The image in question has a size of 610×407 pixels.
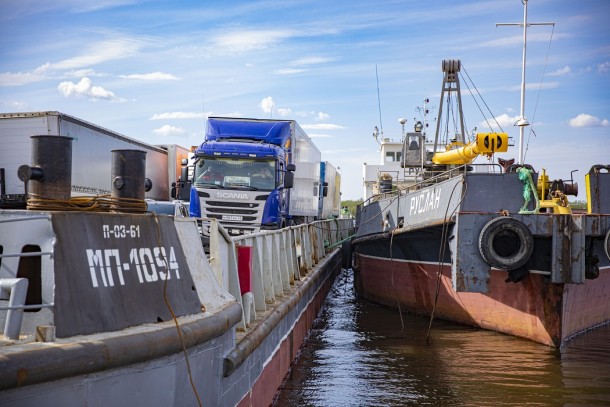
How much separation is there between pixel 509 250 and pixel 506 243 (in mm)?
115

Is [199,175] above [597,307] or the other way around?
above

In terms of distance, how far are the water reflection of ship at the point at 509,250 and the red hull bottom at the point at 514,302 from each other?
2 cm

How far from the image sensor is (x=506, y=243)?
10.8m

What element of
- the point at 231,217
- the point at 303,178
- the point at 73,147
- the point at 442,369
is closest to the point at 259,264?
the point at 442,369

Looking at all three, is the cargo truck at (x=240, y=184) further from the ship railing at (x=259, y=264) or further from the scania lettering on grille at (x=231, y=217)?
the ship railing at (x=259, y=264)

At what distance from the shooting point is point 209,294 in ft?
19.5

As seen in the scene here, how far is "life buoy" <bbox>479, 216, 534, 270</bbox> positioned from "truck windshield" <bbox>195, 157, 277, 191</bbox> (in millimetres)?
7559

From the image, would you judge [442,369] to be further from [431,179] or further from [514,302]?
[431,179]

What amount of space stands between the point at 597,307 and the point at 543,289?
2.15 meters

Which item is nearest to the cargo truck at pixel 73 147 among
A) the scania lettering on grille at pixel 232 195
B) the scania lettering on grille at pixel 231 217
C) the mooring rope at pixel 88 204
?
the scania lettering on grille at pixel 232 195

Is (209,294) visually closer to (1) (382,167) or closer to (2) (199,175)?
(2) (199,175)

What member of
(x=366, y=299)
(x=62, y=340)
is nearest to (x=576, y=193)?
(x=366, y=299)

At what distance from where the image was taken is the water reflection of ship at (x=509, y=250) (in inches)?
424

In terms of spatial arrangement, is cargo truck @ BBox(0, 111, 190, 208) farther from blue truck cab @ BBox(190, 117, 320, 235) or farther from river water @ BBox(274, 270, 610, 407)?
river water @ BBox(274, 270, 610, 407)
